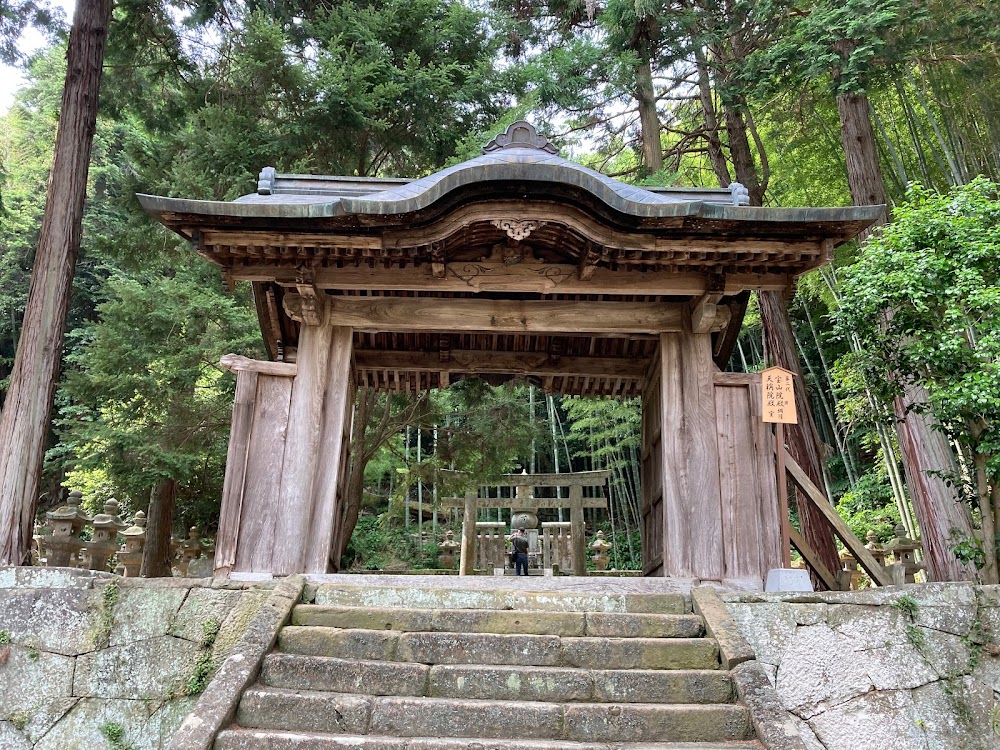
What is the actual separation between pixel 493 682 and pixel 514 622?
0.56 m

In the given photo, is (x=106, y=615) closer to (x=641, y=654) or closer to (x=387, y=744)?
(x=387, y=744)

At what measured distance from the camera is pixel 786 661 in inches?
175

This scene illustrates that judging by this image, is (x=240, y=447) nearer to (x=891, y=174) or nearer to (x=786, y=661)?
(x=786, y=661)

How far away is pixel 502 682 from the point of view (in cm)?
393

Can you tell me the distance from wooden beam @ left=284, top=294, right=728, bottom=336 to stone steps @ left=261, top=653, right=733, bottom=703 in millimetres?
3253

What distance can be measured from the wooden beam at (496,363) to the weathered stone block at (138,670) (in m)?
3.95

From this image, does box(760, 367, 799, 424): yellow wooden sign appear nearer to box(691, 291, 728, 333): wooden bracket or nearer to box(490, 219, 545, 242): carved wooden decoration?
box(691, 291, 728, 333): wooden bracket

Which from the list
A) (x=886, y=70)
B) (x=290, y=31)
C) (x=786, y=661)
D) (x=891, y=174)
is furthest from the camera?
(x=891, y=174)

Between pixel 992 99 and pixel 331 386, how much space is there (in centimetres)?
966

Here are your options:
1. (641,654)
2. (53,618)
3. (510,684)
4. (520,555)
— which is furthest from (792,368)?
(53,618)

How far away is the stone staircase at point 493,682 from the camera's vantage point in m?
3.60

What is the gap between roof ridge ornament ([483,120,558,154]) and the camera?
268 inches

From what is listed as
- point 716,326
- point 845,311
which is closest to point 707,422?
point 716,326

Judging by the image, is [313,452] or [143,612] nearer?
[143,612]
